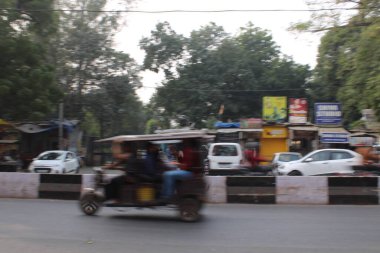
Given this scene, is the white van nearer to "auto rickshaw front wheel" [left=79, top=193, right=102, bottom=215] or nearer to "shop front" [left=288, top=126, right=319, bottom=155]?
"auto rickshaw front wheel" [left=79, top=193, right=102, bottom=215]

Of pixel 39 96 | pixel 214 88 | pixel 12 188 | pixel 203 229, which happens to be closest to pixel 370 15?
pixel 203 229

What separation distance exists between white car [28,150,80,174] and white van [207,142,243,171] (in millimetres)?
7762

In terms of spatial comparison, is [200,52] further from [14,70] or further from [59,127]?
[14,70]

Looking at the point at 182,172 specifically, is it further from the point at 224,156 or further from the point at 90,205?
the point at 224,156

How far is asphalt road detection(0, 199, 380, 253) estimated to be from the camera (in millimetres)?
6840

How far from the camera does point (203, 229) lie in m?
8.43

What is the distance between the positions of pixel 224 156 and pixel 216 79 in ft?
61.7

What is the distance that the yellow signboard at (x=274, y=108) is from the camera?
1444 inches

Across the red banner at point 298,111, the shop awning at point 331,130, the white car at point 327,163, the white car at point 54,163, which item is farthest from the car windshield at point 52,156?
the red banner at point 298,111

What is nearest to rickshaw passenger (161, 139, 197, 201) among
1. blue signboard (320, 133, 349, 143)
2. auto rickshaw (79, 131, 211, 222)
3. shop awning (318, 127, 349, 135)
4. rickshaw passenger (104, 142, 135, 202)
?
auto rickshaw (79, 131, 211, 222)

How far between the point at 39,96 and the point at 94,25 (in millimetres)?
13184

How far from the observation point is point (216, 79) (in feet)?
128

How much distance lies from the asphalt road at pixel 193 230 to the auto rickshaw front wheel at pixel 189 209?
0.51 feet

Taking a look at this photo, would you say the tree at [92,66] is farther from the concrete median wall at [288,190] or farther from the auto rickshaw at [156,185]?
the auto rickshaw at [156,185]
